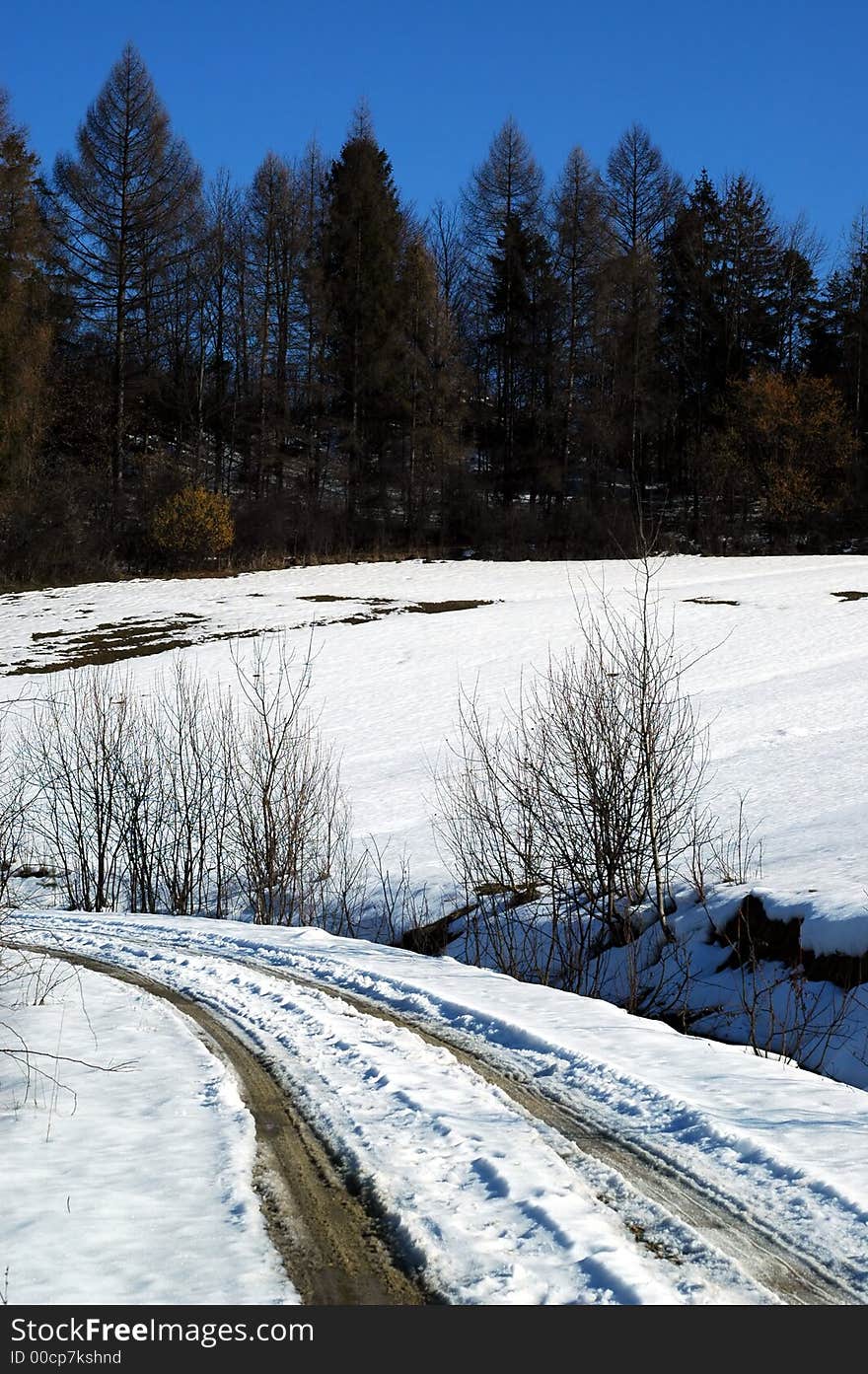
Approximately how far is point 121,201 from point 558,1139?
4136 cm

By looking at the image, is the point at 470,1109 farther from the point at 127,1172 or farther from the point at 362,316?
the point at 362,316

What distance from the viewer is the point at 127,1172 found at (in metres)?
5.31

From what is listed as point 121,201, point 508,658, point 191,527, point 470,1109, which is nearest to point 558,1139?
point 470,1109

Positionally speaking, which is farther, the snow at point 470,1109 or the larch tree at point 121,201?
the larch tree at point 121,201

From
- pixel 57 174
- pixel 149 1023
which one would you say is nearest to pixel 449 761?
pixel 149 1023

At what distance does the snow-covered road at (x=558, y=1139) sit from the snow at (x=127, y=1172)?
1.73 feet

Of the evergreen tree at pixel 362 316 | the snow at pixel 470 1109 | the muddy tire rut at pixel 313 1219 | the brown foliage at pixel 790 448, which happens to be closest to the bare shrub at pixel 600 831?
the snow at pixel 470 1109

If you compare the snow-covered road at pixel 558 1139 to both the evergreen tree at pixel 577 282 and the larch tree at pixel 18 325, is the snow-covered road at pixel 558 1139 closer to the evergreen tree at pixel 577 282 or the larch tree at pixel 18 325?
the larch tree at pixel 18 325

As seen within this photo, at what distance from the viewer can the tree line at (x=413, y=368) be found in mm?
39562

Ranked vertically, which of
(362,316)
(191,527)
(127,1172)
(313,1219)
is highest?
(362,316)

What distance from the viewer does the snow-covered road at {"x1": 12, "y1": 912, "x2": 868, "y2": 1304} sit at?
13.7ft

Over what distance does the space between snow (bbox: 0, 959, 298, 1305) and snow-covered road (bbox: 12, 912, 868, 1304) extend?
526 mm

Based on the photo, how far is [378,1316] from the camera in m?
3.88

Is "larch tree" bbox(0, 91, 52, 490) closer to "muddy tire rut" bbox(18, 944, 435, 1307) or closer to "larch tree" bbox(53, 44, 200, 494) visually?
"larch tree" bbox(53, 44, 200, 494)
